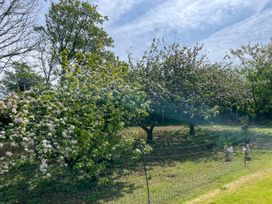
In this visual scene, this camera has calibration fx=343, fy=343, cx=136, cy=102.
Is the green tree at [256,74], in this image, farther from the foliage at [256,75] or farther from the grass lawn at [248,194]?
the grass lawn at [248,194]

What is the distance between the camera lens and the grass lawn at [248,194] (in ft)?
25.1

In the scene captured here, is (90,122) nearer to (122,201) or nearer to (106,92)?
(106,92)

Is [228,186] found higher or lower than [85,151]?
lower

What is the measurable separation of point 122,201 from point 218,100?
9.82 metres

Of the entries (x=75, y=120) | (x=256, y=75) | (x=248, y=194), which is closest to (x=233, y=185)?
(x=248, y=194)

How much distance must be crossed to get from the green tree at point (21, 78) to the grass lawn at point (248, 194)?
1043 centimetres

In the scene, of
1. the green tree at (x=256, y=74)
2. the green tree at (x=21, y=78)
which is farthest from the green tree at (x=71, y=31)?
the green tree at (x=256, y=74)

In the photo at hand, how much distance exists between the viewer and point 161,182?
9594 millimetres

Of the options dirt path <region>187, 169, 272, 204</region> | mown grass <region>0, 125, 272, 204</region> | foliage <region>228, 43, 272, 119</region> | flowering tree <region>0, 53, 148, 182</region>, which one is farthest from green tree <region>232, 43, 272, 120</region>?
flowering tree <region>0, 53, 148, 182</region>

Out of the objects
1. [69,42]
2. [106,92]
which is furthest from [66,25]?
[106,92]

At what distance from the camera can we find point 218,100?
16.5m

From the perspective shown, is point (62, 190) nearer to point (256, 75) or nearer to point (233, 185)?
point (233, 185)

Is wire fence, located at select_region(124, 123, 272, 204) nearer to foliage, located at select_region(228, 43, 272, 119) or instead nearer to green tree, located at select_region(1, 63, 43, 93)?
foliage, located at select_region(228, 43, 272, 119)

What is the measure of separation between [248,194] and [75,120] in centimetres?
445
